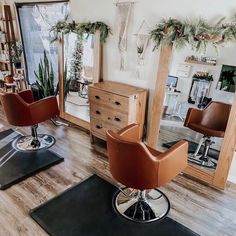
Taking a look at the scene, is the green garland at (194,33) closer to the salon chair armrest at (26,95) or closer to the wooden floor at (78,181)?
the wooden floor at (78,181)

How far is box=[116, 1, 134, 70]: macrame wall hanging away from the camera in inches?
111

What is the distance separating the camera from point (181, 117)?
2.68 m

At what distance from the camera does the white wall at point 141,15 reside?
224 centimetres

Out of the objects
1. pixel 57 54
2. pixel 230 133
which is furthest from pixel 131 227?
pixel 57 54

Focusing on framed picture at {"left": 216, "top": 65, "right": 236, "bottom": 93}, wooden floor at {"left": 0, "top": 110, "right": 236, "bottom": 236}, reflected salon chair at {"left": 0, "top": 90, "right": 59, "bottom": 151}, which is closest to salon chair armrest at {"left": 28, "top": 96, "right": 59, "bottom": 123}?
reflected salon chair at {"left": 0, "top": 90, "right": 59, "bottom": 151}

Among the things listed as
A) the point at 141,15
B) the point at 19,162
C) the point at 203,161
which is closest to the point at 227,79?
the point at 203,161

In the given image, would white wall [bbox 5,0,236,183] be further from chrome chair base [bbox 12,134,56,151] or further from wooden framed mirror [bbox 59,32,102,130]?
chrome chair base [bbox 12,134,56,151]

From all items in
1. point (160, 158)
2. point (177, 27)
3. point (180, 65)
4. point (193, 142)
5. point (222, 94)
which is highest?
point (177, 27)

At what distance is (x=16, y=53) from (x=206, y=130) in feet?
12.7

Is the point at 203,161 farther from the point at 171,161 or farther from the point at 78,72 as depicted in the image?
the point at 78,72

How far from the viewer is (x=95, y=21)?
3.19 meters

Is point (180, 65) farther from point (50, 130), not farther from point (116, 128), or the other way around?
point (50, 130)

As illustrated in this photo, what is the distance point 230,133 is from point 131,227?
4.35ft

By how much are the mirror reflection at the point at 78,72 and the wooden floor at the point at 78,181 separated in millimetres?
898
